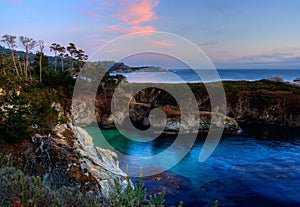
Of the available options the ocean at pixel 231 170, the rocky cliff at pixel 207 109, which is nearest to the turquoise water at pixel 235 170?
the ocean at pixel 231 170

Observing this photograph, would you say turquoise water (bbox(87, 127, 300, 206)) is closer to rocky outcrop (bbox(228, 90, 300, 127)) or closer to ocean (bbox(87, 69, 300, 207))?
ocean (bbox(87, 69, 300, 207))

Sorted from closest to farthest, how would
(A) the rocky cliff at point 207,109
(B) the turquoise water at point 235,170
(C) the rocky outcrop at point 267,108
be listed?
(B) the turquoise water at point 235,170, (A) the rocky cliff at point 207,109, (C) the rocky outcrop at point 267,108

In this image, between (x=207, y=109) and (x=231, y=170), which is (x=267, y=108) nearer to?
(x=207, y=109)

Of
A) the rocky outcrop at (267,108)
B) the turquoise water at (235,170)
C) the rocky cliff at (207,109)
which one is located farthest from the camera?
the rocky outcrop at (267,108)

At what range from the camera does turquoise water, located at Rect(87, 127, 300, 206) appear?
13.5m

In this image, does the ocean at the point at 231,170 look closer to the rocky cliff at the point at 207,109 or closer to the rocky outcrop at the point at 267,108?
the rocky cliff at the point at 207,109

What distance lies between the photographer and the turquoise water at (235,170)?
13484 mm

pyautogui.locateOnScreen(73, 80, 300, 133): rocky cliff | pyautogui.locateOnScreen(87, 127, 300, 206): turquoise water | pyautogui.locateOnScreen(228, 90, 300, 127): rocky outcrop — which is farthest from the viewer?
pyautogui.locateOnScreen(228, 90, 300, 127): rocky outcrop

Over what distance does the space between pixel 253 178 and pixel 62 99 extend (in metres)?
21.5

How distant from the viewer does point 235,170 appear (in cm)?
1769

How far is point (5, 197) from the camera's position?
161 inches

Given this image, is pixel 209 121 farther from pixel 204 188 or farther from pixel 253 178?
pixel 204 188

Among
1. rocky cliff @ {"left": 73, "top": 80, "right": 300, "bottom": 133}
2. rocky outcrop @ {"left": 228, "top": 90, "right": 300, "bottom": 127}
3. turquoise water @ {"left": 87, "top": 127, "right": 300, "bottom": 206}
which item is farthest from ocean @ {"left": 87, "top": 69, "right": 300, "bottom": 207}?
rocky outcrop @ {"left": 228, "top": 90, "right": 300, "bottom": 127}

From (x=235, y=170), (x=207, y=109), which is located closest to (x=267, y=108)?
(x=207, y=109)
